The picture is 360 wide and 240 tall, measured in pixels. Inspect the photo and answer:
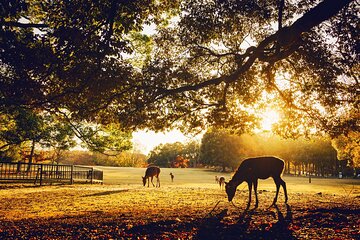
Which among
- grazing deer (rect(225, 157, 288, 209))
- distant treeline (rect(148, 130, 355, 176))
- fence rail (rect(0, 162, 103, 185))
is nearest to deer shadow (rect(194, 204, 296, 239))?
grazing deer (rect(225, 157, 288, 209))

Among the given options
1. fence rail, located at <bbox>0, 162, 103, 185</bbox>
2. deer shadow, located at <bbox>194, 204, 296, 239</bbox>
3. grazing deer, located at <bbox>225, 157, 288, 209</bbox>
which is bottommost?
fence rail, located at <bbox>0, 162, 103, 185</bbox>

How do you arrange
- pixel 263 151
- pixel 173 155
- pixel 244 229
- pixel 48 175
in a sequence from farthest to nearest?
pixel 173 155, pixel 263 151, pixel 48 175, pixel 244 229

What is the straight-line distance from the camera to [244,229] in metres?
6.73

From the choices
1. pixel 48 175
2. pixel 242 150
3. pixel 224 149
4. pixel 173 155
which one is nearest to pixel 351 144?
pixel 48 175

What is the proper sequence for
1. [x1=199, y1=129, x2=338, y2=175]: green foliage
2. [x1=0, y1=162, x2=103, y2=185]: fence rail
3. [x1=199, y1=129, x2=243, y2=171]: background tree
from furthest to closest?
[x1=199, y1=129, x2=243, y2=171]: background tree, [x1=199, y1=129, x2=338, y2=175]: green foliage, [x1=0, y1=162, x2=103, y2=185]: fence rail

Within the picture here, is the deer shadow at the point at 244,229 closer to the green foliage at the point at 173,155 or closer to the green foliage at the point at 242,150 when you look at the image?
the green foliage at the point at 242,150

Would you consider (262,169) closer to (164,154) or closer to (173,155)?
(164,154)

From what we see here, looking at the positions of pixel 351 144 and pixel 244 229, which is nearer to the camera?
pixel 244 229

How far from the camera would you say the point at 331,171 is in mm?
86250

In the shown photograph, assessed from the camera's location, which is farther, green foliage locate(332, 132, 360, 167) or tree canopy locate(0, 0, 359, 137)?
green foliage locate(332, 132, 360, 167)

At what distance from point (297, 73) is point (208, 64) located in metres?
4.52

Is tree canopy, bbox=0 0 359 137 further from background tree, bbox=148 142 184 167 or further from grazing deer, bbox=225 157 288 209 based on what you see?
background tree, bbox=148 142 184 167

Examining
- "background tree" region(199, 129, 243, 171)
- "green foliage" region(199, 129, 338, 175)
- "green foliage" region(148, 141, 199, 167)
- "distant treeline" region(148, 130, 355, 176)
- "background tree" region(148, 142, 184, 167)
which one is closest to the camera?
"green foliage" region(199, 129, 338, 175)

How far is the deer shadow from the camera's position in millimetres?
6098
